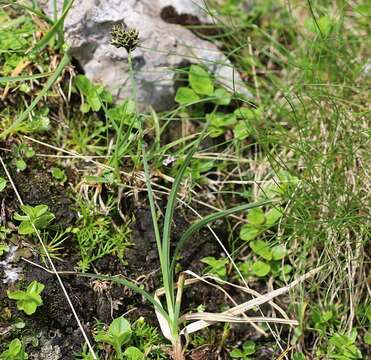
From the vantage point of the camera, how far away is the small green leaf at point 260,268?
7.79ft

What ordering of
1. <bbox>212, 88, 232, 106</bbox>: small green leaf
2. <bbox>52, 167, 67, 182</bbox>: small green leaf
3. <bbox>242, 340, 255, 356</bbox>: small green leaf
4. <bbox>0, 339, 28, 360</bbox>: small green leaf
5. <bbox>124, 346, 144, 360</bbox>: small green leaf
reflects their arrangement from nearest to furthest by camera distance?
<bbox>0, 339, 28, 360</bbox>: small green leaf < <bbox>124, 346, 144, 360</bbox>: small green leaf < <bbox>242, 340, 255, 356</bbox>: small green leaf < <bbox>52, 167, 67, 182</bbox>: small green leaf < <bbox>212, 88, 232, 106</bbox>: small green leaf

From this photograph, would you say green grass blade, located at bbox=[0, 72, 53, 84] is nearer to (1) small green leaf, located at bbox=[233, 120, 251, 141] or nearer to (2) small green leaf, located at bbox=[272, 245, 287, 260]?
(1) small green leaf, located at bbox=[233, 120, 251, 141]

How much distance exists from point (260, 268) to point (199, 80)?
0.86 m

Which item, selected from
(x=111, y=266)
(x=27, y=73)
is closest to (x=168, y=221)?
(x=111, y=266)

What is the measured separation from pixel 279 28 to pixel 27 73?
128 centimetres

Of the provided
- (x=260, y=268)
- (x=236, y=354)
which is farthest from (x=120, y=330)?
(x=260, y=268)

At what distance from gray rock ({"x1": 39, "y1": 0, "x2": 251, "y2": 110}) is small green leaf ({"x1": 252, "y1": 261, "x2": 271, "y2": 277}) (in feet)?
2.51

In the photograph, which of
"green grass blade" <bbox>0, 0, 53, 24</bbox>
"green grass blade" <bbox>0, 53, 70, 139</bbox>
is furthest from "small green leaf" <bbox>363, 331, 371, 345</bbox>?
"green grass blade" <bbox>0, 0, 53, 24</bbox>

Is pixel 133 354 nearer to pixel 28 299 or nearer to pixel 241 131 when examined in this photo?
pixel 28 299

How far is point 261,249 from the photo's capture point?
2.39 meters

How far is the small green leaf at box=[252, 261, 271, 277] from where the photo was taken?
2.37m

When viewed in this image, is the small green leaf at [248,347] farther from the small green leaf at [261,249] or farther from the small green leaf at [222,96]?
the small green leaf at [222,96]

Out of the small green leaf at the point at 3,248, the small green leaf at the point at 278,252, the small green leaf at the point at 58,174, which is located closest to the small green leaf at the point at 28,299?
the small green leaf at the point at 3,248

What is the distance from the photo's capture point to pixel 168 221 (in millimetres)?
2055
